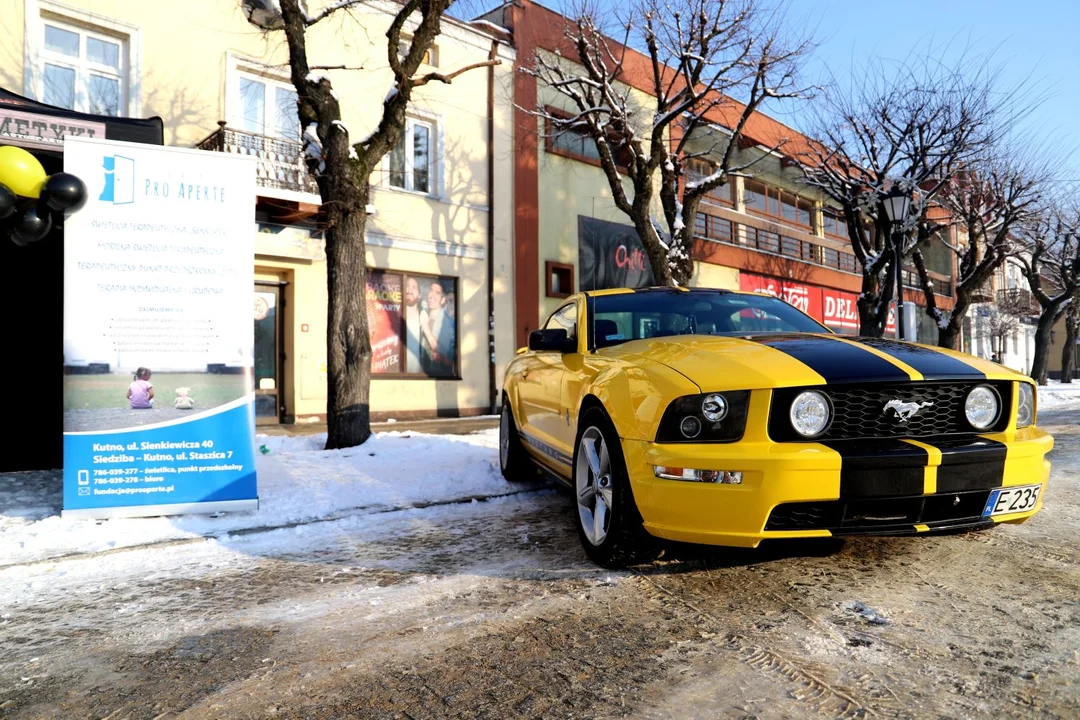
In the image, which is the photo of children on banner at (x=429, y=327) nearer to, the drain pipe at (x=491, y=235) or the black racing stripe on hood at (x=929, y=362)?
the drain pipe at (x=491, y=235)

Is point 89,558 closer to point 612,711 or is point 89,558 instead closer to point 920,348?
point 612,711

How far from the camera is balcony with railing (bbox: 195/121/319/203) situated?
11.4m

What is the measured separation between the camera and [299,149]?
12.1 m

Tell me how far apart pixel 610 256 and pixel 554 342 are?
13.3m

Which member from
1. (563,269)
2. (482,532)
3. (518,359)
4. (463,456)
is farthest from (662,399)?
(563,269)

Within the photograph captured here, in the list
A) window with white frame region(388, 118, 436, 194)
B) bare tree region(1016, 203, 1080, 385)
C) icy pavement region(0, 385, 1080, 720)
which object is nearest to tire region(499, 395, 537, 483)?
icy pavement region(0, 385, 1080, 720)

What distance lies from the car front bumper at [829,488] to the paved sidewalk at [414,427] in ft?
25.1

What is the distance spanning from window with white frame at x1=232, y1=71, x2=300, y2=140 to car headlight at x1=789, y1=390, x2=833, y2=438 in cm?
1129

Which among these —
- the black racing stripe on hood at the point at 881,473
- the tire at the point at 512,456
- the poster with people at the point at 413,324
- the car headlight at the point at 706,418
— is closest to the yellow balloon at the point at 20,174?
the tire at the point at 512,456

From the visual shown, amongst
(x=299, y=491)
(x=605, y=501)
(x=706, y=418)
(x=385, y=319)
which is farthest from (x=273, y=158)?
(x=706, y=418)

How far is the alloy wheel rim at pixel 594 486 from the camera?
11.4ft

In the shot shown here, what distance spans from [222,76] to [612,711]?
40.4ft

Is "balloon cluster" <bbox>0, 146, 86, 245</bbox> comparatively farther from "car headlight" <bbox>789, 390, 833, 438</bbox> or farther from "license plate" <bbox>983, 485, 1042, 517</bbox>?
"license plate" <bbox>983, 485, 1042, 517</bbox>

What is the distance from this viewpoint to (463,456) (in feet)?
23.7
